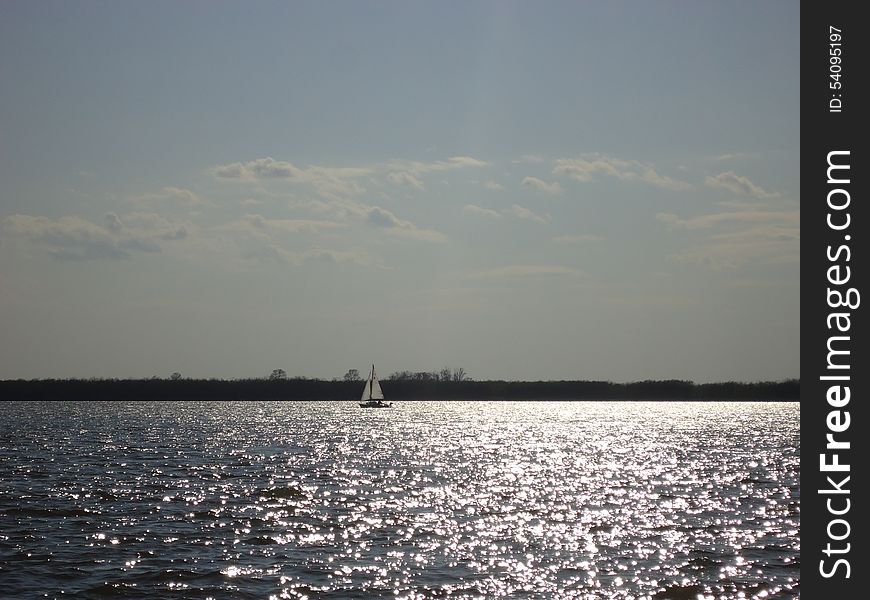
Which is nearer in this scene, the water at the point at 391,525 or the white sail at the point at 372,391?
the water at the point at 391,525

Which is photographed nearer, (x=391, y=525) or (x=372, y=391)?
(x=391, y=525)

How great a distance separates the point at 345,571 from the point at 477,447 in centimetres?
6673

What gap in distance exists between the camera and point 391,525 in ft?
133

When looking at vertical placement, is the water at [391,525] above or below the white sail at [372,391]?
below

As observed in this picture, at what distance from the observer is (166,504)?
1812 inches

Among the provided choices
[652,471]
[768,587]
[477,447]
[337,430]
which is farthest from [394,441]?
[768,587]

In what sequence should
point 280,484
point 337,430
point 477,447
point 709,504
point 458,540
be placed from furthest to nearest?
point 337,430
point 477,447
point 280,484
point 709,504
point 458,540

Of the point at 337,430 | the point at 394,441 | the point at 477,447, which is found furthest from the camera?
the point at 337,430

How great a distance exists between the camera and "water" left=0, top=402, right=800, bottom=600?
2942 centimetres

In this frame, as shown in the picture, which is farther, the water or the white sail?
the white sail

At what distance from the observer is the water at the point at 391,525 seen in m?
29.4

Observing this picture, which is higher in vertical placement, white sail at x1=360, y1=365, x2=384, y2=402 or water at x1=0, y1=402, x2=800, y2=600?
white sail at x1=360, y1=365, x2=384, y2=402

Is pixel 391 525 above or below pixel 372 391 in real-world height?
below
